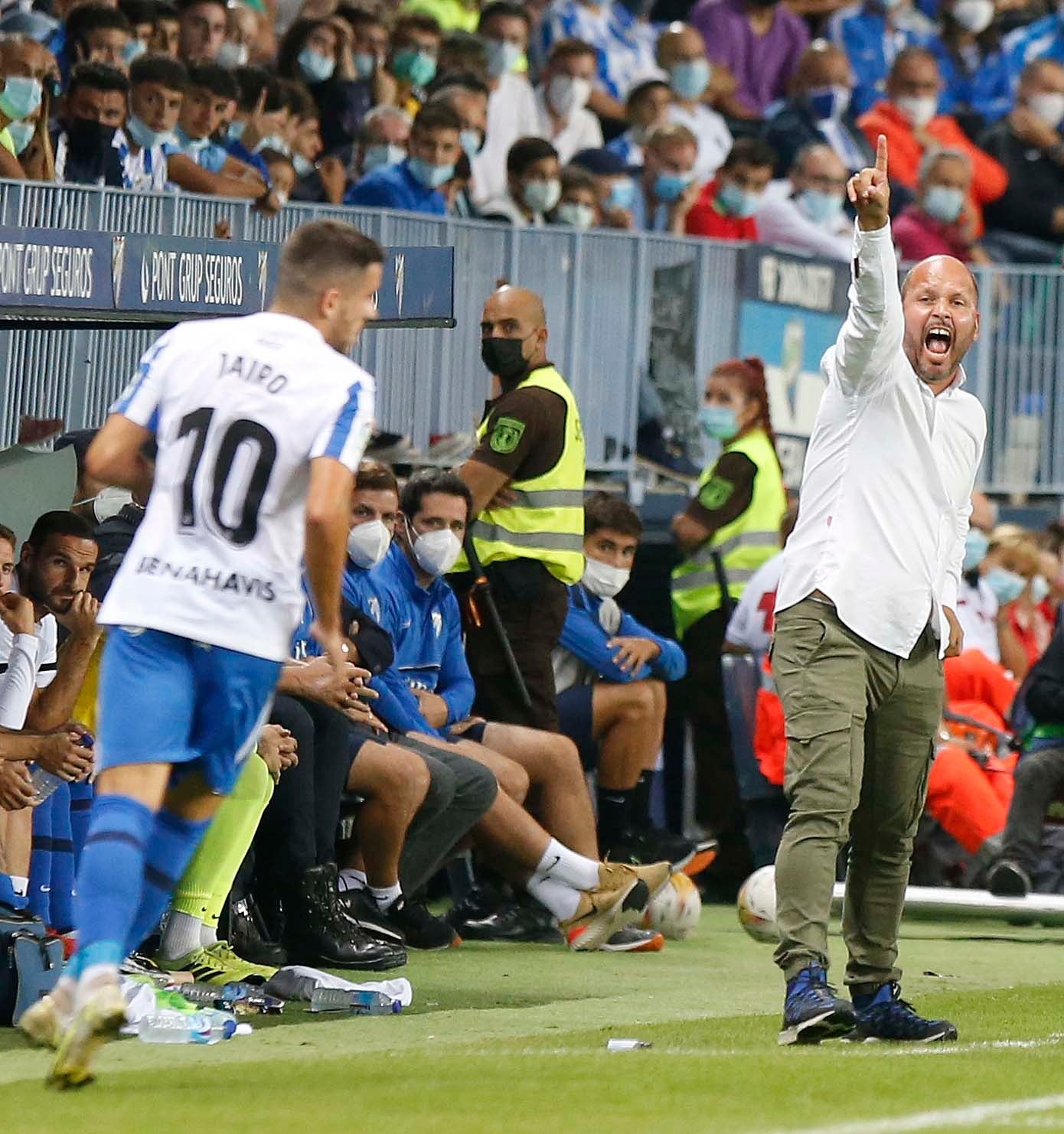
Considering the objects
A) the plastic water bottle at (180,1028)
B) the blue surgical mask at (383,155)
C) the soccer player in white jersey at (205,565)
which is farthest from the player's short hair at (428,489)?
the soccer player in white jersey at (205,565)

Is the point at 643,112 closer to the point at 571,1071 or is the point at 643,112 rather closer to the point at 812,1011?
the point at 812,1011

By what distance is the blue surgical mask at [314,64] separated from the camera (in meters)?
13.4

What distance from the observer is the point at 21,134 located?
412 inches

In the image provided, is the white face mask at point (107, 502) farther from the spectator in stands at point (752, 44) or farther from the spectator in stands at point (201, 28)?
the spectator in stands at point (752, 44)

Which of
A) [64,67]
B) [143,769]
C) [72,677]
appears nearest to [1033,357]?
[64,67]

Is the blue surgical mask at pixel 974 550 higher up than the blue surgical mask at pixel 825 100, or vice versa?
the blue surgical mask at pixel 825 100

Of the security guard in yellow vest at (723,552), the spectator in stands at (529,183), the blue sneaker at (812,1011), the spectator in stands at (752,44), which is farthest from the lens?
the spectator in stands at (752,44)

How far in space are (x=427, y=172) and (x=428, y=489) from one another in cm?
345

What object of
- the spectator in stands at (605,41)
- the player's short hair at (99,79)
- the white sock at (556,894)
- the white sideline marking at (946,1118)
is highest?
the spectator in stands at (605,41)

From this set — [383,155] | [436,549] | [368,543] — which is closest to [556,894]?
[436,549]

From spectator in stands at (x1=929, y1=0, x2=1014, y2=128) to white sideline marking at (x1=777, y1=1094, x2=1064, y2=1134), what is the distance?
14.5 meters

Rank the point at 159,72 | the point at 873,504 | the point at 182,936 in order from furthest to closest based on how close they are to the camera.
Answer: the point at 159,72 < the point at 182,936 < the point at 873,504

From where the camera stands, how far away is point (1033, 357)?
15.3 m

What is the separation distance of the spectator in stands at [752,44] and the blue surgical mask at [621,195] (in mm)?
3365
